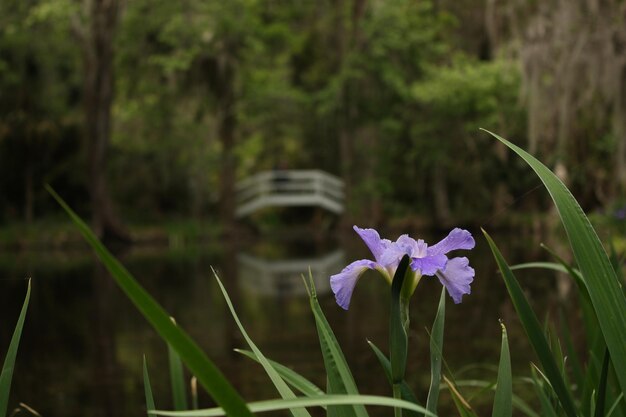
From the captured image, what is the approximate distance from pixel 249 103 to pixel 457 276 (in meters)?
21.8

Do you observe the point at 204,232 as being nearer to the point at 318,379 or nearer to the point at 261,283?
the point at 261,283

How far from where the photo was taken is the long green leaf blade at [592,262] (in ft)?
3.51

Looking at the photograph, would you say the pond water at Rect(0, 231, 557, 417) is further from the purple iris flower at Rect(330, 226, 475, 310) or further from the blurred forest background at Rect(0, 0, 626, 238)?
the blurred forest background at Rect(0, 0, 626, 238)

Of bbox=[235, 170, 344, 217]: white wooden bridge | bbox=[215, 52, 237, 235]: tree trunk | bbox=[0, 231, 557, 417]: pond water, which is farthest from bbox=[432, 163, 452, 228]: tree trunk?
bbox=[0, 231, 557, 417]: pond water

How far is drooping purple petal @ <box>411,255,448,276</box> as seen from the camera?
116 cm

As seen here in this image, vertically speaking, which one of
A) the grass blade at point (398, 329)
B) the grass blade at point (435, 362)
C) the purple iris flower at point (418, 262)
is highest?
the purple iris flower at point (418, 262)

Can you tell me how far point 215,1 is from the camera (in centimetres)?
2045

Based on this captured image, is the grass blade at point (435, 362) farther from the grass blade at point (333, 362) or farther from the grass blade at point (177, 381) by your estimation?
the grass blade at point (177, 381)

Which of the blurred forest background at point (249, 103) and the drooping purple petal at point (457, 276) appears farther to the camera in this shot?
the blurred forest background at point (249, 103)

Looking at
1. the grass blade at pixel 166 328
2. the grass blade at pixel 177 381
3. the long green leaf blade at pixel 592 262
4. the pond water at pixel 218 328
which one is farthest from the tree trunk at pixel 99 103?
the grass blade at pixel 166 328

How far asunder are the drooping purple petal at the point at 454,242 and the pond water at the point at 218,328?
103 cm

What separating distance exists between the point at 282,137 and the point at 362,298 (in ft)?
58.2

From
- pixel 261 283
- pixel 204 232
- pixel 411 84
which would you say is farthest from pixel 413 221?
pixel 261 283

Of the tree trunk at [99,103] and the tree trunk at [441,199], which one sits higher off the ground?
the tree trunk at [99,103]
